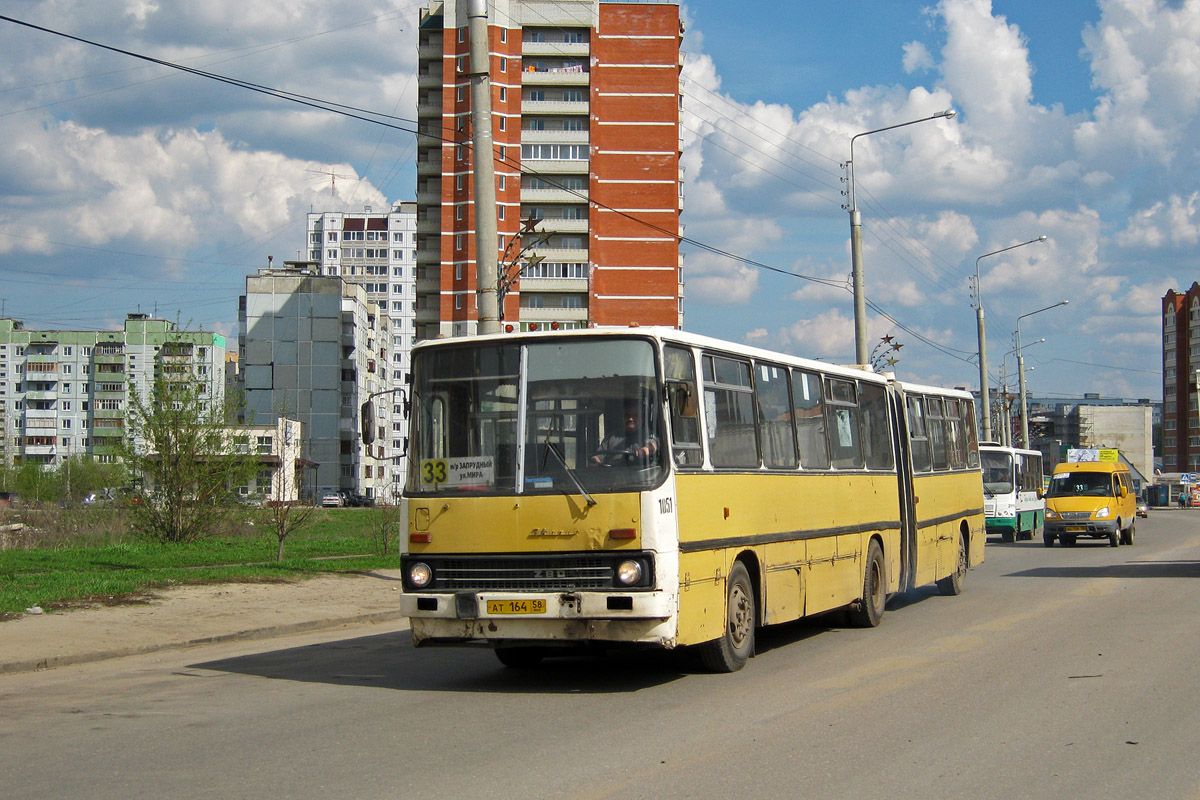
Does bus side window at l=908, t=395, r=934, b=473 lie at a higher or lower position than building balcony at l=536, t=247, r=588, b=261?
lower

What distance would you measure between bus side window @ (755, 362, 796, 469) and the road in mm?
2013

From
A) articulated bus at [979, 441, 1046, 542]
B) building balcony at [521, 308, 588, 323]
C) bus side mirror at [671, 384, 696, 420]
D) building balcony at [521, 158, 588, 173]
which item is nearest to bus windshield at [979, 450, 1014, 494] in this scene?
articulated bus at [979, 441, 1046, 542]

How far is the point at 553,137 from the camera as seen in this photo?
306ft

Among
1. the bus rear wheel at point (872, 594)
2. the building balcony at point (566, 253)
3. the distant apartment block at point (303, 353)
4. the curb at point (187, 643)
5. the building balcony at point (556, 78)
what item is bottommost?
the curb at point (187, 643)

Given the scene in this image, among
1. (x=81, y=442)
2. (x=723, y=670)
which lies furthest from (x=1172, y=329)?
(x=723, y=670)

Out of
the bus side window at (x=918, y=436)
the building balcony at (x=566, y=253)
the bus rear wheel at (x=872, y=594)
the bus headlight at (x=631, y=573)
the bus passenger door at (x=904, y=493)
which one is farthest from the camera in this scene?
the building balcony at (x=566, y=253)

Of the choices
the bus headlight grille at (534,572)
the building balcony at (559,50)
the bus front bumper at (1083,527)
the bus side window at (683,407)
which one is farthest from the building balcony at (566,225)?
the bus headlight grille at (534,572)

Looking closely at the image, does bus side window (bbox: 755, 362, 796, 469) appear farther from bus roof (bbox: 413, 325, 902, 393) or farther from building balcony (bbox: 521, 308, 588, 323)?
building balcony (bbox: 521, 308, 588, 323)

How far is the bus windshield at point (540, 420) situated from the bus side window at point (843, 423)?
472 centimetres

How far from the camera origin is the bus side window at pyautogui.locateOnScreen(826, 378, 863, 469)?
1411cm

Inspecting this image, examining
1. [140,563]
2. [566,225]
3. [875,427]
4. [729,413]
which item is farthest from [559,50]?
[729,413]

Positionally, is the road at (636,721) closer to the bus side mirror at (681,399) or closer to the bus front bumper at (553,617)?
the bus front bumper at (553,617)

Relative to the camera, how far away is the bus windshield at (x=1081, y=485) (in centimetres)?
3578

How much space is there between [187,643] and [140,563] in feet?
35.1
